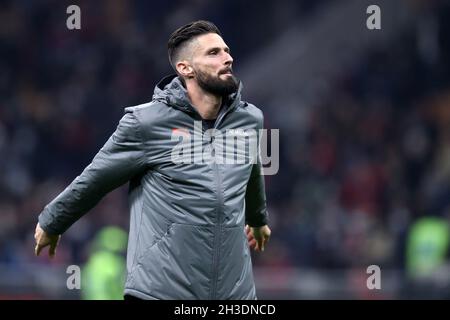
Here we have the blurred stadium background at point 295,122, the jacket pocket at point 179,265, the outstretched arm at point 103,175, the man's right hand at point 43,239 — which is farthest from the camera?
the blurred stadium background at point 295,122

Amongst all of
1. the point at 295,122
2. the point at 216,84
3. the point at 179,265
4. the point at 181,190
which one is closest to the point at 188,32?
the point at 216,84

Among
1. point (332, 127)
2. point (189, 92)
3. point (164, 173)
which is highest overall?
point (332, 127)

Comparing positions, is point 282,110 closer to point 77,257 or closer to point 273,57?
point 273,57

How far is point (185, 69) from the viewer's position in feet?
20.4

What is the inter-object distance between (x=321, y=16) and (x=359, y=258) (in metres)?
5.09

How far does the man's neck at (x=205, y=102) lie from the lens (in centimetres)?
616

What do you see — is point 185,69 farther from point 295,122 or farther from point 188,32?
point 295,122

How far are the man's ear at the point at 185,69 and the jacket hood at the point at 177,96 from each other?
36 mm

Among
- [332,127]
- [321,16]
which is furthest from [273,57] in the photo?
[332,127]

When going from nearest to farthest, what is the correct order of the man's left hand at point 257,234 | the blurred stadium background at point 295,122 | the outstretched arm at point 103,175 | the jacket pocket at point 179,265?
the jacket pocket at point 179,265, the outstretched arm at point 103,175, the man's left hand at point 257,234, the blurred stadium background at point 295,122

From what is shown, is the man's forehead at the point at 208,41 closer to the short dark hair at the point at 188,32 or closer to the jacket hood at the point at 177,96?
the short dark hair at the point at 188,32

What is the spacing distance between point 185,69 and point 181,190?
0.59m

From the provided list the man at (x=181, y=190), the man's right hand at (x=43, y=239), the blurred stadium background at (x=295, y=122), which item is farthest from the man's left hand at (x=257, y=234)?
the blurred stadium background at (x=295, y=122)

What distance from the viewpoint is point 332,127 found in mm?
16188
